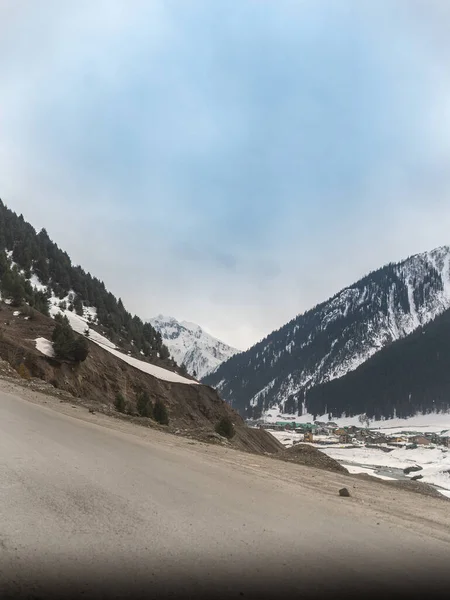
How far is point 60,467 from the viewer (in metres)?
7.83

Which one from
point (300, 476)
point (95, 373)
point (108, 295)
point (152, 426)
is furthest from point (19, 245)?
point (300, 476)

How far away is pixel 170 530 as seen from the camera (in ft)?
18.6

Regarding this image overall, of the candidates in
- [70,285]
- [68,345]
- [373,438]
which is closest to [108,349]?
[68,345]

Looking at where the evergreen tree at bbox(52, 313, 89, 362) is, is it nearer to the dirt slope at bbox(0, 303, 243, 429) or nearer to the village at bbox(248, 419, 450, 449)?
the dirt slope at bbox(0, 303, 243, 429)

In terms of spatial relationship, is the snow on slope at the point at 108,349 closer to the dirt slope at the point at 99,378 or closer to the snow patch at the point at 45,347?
the snow patch at the point at 45,347

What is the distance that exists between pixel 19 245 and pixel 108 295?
81.7 feet

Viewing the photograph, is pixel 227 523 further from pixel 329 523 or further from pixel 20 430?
pixel 20 430

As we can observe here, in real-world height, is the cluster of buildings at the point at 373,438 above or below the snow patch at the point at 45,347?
below

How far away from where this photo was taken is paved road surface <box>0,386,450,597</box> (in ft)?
14.5

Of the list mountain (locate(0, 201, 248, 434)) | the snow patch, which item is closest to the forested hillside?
mountain (locate(0, 201, 248, 434))

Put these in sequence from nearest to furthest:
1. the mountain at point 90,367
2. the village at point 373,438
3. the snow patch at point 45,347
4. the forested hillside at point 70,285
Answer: the mountain at point 90,367, the snow patch at point 45,347, the forested hillside at point 70,285, the village at point 373,438

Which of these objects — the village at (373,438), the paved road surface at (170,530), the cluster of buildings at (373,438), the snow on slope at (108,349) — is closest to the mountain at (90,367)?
the snow on slope at (108,349)

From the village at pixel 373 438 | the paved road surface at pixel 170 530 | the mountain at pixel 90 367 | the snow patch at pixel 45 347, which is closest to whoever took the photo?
the paved road surface at pixel 170 530

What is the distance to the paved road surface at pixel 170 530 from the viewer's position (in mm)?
4434
